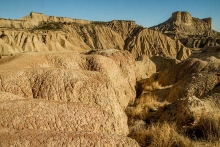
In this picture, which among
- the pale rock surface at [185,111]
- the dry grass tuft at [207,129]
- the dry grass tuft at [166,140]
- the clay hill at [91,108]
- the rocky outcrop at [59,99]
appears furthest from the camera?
the pale rock surface at [185,111]

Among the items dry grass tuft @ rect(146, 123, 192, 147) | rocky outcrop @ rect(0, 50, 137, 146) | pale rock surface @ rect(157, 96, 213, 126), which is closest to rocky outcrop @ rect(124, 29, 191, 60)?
pale rock surface @ rect(157, 96, 213, 126)

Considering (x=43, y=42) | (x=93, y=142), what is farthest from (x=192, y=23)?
(x=93, y=142)

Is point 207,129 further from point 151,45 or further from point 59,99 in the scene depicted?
point 151,45

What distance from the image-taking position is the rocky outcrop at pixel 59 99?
9.58 feet

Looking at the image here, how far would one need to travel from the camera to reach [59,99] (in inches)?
Answer: 168

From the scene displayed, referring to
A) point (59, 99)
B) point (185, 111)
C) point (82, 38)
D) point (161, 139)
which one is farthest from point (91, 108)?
point (82, 38)

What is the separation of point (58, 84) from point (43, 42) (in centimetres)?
5192

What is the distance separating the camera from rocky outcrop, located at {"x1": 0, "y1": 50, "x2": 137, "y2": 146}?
2920 millimetres

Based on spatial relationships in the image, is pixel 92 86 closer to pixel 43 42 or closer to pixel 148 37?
pixel 43 42

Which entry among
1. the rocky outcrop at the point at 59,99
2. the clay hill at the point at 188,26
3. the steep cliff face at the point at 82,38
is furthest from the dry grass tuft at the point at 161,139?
the clay hill at the point at 188,26

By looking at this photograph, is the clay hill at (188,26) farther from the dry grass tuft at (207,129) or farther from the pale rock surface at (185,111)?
the dry grass tuft at (207,129)

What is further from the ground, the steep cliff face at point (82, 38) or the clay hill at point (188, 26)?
the clay hill at point (188, 26)

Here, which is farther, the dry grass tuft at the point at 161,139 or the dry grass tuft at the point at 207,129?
the dry grass tuft at the point at 207,129

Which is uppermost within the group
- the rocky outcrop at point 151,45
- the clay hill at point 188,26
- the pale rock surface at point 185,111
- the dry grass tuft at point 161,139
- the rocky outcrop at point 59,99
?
the clay hill at point 188,26
